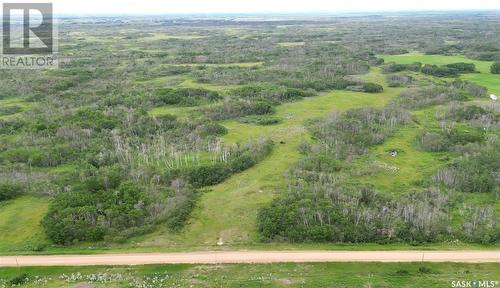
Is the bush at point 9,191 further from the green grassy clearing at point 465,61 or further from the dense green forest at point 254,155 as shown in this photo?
the green grassy clearing at point 465,61

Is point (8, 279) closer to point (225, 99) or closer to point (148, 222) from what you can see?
point (148, 222)

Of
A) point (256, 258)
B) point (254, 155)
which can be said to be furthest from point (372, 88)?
point (256, 258)

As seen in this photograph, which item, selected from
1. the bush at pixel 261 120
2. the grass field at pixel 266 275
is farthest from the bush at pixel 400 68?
the grass field at pixel 266 275

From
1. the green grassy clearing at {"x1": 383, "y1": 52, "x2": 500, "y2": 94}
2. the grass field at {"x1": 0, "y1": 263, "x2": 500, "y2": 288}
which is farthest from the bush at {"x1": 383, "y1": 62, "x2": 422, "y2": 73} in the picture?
the grass field at {"x1": 0, "y1": 263, "x2": 500, "y2": 288}

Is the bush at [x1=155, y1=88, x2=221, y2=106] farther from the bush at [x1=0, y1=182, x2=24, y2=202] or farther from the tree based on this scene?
the tree

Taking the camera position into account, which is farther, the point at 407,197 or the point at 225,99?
the point at 225,99

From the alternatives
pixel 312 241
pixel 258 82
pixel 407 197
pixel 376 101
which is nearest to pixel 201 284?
pixel 312 241

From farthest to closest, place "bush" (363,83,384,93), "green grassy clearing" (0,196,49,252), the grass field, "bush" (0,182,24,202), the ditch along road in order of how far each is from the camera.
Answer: "bush" (363,83,384,93) < "bush" (0,182,24,202) < "green grassy clearing" (0,196,49,252) < the ditch along road < the grass field
